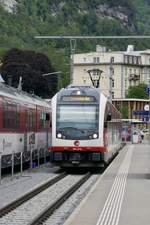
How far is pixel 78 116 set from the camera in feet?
110

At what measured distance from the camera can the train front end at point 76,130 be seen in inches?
1303

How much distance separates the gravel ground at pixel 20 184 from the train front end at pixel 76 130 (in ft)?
3.74

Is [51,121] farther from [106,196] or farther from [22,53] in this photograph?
[22,53]

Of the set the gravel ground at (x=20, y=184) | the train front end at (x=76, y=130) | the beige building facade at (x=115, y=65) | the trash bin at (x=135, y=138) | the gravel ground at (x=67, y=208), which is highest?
the beige building facade at (x=115, y=65)

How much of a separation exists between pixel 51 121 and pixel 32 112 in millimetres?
4968

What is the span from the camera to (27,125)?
3609 centimetres

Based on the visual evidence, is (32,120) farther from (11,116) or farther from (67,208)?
(67,208)

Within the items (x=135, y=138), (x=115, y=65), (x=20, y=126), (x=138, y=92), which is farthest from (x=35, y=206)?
(x=115, y=65)

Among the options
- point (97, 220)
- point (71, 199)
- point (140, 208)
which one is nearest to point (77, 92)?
point (71, 199)

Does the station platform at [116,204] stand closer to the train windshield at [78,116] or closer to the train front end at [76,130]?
the train front end at [76,130]

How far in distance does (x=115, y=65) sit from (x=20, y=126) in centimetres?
15171

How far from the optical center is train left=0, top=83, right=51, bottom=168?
30.0 m

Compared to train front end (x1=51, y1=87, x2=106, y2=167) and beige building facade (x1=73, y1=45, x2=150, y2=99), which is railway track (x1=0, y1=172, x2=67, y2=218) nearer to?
train front end (x1=51, y1=87, x2=106, y2=167)

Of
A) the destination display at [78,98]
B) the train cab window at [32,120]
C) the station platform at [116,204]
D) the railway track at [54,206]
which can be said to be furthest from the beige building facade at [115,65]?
the railway track at [54,206]
